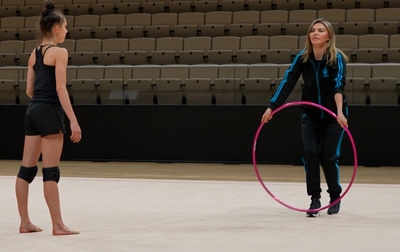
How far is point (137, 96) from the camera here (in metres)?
10.5

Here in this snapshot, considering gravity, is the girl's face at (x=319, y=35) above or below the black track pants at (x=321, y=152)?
above

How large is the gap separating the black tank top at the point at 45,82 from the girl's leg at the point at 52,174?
0.24m

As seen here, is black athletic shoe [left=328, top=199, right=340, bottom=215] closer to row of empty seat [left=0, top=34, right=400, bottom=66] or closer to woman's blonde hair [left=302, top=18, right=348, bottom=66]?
woman's blonde hair [left=302, top=18, right=348, bottom=66]

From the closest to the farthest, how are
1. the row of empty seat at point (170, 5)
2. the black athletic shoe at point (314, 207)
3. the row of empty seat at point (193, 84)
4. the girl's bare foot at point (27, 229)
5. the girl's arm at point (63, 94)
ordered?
the girl's arm at point (63, 94) → the girl's bare foot at point (27, 229) → the black athletic shoe at point (314, 207) → the row of empty seat at point (193, 84) → the row of empty seat at point (170, 5)

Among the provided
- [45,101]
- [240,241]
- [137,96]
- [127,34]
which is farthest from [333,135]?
[127,34]

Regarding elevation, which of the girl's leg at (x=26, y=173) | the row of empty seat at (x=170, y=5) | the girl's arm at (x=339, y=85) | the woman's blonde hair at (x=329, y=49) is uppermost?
the row of empty seat at (x=170, y=5)

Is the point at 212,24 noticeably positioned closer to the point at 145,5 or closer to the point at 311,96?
the point at 145,5

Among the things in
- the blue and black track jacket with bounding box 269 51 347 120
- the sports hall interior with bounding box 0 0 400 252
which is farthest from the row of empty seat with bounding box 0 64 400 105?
the blue and black track jacket with bounding box 269 51 347 120

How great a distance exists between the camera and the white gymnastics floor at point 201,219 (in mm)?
3994

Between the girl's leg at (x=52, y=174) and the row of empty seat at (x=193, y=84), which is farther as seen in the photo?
the row of empty seat at (x=193, y=84)

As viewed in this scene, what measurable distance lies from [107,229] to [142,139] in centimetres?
609

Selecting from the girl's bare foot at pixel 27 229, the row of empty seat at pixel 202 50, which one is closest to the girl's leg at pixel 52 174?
the girl's bare foot at pixel 27 229

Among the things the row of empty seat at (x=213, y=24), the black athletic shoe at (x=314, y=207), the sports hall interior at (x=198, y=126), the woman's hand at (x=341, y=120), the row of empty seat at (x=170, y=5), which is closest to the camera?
the sports hall interior at (x=198, y=126)

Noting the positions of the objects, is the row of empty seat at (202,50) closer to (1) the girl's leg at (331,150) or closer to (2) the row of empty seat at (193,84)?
(2) the row of empty seat at (193,84)
